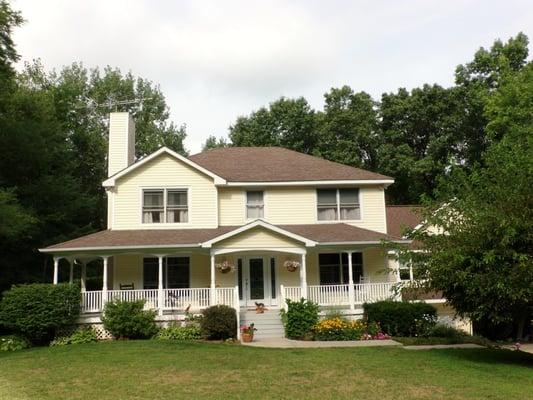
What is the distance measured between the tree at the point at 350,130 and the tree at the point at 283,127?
4.28 feet

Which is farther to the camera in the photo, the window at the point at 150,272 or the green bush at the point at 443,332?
the window at the point at 150,272

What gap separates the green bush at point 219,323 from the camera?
16766mm

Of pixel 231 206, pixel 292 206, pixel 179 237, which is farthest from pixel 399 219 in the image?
pixel 179 237

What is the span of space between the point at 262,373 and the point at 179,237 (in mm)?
9150

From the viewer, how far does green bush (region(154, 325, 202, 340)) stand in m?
17.2

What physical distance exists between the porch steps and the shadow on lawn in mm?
5757

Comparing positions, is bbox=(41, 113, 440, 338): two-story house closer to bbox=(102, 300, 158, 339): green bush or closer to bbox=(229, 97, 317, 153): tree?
bbox=(102, 300, 158, 339): green bush

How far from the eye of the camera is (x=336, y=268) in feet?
69.6

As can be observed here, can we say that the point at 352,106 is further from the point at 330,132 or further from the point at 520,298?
the point at 520,298

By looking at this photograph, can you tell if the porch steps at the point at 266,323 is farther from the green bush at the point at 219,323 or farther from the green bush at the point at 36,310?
the green bush at the point at 36,310

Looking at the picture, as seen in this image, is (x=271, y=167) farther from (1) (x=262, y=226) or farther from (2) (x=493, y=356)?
(2) (x=493, y=356)

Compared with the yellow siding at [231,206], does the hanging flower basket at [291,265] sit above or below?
below

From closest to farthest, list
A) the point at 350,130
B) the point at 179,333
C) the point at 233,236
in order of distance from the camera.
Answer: the point at 179,333, the point at 233,236, the point at 350,130


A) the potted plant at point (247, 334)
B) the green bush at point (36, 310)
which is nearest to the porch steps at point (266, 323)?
the potted plant at point (247, 334)
